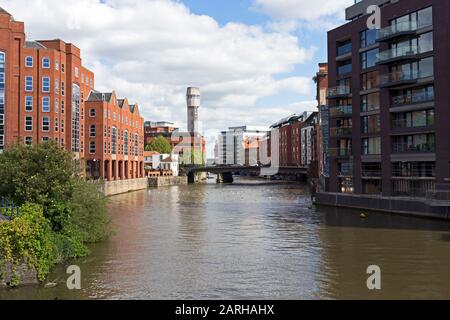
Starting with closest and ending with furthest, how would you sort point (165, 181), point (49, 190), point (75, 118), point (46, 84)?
point (49, 190)
point (46, 84)
point (75, 118)
point (165, 181)

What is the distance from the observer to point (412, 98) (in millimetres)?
49938

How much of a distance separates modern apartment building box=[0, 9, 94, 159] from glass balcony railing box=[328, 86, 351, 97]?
39.9 meters

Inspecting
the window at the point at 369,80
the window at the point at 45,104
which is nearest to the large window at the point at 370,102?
the window at the point at 369,80

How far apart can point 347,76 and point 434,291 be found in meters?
41.9

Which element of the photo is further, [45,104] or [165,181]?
[165,181]

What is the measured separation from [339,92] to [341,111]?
2.32 meters

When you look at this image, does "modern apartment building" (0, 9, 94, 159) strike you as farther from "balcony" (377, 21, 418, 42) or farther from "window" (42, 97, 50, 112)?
"balcony" (377, 21, 418, 42)

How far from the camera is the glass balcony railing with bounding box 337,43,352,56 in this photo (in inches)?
2361

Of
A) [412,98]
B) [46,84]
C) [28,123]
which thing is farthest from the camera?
[46,84]

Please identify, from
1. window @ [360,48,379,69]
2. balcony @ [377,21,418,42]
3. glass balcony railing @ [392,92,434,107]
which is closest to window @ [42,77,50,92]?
window @ [360,48,379,69]

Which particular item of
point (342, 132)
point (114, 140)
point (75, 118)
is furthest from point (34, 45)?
point (342, 132)

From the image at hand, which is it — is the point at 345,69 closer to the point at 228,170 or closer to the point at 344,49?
the point at 344,49
